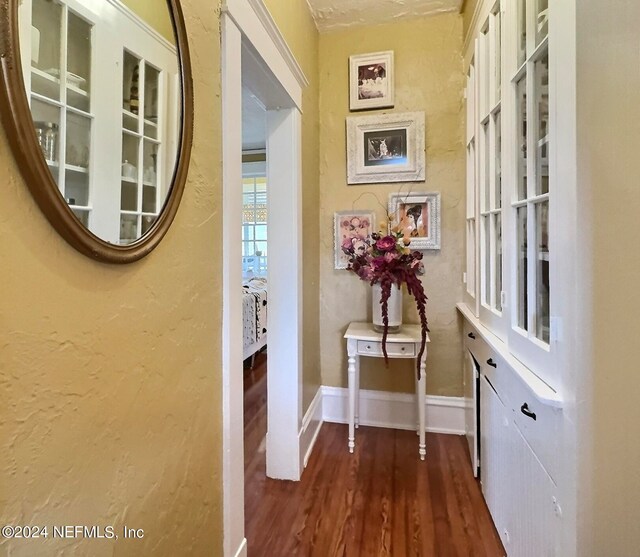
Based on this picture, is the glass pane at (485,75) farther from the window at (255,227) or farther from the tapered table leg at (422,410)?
the window at (255,227)

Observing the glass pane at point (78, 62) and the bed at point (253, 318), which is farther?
the bed at point (253, 318)

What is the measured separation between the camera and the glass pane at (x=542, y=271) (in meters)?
1.11

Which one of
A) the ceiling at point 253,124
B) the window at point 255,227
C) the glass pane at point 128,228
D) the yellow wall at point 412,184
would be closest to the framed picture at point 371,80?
the yellow wall at point 412,184

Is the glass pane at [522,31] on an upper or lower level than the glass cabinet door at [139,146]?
upper

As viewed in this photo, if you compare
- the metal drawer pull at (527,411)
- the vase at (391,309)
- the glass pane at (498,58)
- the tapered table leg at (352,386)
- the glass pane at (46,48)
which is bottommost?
the tapered table leg at (352,386)

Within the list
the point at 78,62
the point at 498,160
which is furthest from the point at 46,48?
the point at 498,160

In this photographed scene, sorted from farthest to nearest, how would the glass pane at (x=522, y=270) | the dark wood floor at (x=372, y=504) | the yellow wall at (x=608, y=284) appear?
the dark wood floor at (x=372, y=504) < the glass pane at (x=522, y=270) < the yellow wall at (x=608, y=284)

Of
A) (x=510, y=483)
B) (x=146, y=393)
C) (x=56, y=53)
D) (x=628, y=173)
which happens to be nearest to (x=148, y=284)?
(x=146, y=393)

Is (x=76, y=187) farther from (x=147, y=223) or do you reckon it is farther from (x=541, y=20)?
(x=541, y=20)

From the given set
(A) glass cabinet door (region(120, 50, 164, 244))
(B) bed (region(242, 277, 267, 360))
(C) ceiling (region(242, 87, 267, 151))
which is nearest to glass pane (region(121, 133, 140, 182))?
(A) glass cabinet door (region(120, 50, 164, 244))

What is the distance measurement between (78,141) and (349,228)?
6.68 ft

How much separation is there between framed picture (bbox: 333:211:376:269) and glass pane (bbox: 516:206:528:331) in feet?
4.09

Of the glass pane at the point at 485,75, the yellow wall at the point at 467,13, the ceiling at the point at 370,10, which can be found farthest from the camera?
the ceiling at the point at 370,10

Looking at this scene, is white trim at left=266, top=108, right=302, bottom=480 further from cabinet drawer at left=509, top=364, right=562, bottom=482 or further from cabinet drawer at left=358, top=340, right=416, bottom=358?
cabinet drawer at left=509, top=364, right=562, bottom=482
